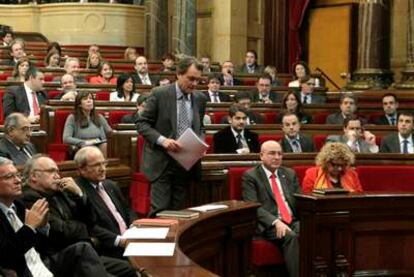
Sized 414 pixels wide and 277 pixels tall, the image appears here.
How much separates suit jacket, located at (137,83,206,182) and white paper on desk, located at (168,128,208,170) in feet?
0.40

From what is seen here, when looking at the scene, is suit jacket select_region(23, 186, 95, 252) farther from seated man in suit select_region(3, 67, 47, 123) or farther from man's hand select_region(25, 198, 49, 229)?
seated man in suit select_region(3, 67, 47, 123)

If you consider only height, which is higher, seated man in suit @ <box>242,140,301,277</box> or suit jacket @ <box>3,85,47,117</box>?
suit jacket @ <box>3,85,47,117</box>

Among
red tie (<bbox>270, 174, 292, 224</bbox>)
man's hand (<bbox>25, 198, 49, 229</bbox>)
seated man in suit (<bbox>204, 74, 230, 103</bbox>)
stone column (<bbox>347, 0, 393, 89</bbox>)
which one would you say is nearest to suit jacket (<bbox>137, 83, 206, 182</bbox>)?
red tie (<bbox>270, 174, 292, 224</bbox>)

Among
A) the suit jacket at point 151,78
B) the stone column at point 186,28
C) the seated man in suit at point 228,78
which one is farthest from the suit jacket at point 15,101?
the stone column at point 186,28

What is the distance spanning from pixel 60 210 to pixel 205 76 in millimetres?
7220

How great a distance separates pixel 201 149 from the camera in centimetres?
504

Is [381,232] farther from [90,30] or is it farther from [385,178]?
[90,30]

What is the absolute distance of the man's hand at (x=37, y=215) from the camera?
12.4 ft

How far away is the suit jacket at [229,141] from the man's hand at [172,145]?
2142 mm

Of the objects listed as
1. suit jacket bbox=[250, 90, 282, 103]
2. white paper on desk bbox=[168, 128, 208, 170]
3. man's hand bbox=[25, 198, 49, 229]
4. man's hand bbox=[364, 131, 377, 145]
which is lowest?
man's hand bbox=[25, 198, 49, 229]

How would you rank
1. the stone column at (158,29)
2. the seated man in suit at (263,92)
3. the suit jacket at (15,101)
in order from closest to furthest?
the suit jacket at (15,101) < the seated man in suit at (263,92) < the stone column at (158,29)

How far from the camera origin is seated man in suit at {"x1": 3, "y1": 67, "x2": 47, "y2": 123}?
8.12 meters

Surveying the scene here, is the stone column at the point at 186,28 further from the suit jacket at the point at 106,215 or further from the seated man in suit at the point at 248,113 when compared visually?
the suit jacket at the point at 106,215

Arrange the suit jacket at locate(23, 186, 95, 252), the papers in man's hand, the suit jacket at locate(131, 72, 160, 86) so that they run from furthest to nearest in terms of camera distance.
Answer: the suit jacket at locate(131, 72, 160, 86) < the papers in man's hand < the suit jacket at locate(23, 186, 95, 252)
